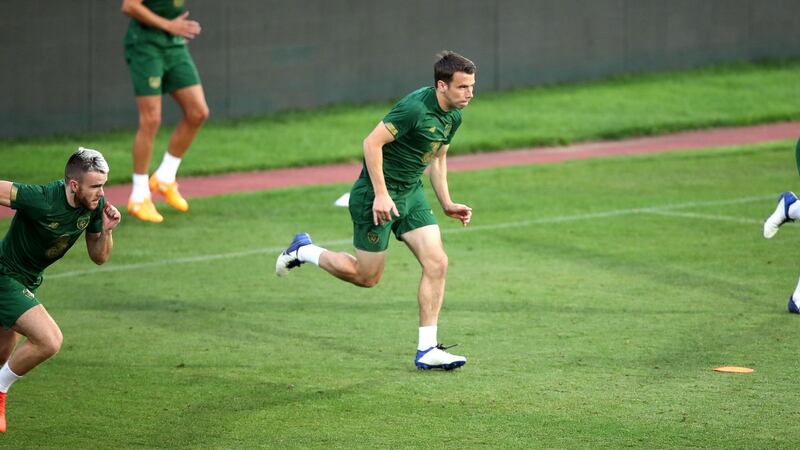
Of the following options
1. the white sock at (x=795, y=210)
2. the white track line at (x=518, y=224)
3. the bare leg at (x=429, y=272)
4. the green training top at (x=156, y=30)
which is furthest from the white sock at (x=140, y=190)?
the white sock at (x=795, y=210)

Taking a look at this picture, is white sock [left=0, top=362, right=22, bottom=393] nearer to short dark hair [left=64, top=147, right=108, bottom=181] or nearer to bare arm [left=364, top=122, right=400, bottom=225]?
short dark hair [left=64, top=147, right=108, bottom=181]

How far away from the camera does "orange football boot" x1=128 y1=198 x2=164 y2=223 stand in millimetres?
13742

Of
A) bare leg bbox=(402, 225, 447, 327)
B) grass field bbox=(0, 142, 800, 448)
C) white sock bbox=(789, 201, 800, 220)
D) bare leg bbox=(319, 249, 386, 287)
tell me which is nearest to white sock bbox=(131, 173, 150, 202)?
grass field bbox=(0, 142, 800, 448)

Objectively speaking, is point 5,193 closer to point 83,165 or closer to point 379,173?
point 83,165

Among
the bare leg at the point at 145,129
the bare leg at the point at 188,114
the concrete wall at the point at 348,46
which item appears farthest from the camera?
the concrete wall at the point at 348,46

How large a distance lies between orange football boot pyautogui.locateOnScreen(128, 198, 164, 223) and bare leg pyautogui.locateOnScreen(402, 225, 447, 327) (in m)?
5.52

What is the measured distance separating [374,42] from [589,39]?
148 inches

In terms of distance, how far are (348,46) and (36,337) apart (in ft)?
42.8

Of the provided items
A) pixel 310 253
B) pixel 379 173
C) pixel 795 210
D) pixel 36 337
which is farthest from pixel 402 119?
pixel 795 210

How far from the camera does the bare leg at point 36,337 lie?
24.9 ft

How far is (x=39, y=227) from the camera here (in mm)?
7719

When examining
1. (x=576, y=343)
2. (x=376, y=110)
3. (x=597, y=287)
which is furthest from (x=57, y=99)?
(x=576, y=343)

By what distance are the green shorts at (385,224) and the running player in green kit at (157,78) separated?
489cm

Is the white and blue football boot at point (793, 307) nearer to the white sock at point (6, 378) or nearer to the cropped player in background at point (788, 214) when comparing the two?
the cropped player in background at point (788, 214)
